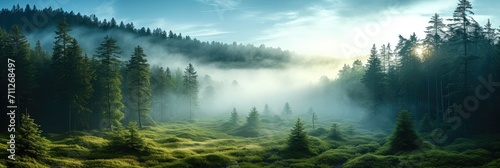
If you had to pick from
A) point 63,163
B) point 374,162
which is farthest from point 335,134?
point 63,163

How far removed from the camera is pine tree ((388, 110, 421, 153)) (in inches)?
1727

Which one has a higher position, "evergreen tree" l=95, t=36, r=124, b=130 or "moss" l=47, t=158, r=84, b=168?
"evergreen tree" l=95, t=36, r=124, b=130

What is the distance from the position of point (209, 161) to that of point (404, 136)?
25.7 meters

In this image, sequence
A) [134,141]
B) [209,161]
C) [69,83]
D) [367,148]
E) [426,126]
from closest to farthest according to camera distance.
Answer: [209,161]
[134,141]
[367,148]
[69,83]
[426,126]

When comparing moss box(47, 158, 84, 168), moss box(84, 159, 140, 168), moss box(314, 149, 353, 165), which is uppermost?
moss box(47, 158, 84, 168)

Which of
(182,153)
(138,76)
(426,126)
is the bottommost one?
(182,153)

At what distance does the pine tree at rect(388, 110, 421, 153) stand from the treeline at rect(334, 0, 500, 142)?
11011mm

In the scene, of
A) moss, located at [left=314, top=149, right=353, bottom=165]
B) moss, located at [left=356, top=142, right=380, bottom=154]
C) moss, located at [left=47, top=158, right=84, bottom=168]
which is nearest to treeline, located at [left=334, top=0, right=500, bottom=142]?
moss, located at [left=356, top=142, right=380, bottom=154]

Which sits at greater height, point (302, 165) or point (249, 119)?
point (249, 119)

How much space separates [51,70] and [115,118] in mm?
14598

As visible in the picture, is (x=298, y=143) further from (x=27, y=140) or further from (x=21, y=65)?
(x=21, y=65)

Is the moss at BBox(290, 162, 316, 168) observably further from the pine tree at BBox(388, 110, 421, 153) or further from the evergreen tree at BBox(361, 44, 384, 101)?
the evergreen tree at BBox(361, 44, 384, 101)

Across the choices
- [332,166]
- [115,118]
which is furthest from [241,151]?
[115,118]

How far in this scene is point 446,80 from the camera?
65.3 m
